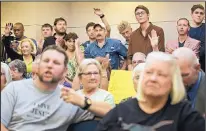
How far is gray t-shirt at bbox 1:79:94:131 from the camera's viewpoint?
1.61 meters

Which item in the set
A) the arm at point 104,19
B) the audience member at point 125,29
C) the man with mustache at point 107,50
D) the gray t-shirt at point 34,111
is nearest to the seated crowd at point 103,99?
the gray t-shirt at point 34,111

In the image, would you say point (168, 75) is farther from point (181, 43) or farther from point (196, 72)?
point (181, 43)

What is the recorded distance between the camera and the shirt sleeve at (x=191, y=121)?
1349 millimetres

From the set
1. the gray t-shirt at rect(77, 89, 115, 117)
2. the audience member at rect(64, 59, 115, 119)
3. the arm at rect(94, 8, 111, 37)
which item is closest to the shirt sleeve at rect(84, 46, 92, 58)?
the arm at rect(94, 8, 111, 37)

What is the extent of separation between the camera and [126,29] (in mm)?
3279

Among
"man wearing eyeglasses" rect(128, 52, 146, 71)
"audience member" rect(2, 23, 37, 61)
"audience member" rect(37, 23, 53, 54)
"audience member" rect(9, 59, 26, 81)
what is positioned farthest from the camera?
"audience member" rect(37, 23, 53, 54)

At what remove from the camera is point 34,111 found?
162 cm

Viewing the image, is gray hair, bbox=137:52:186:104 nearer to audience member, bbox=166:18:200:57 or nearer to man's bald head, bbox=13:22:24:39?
audience member, bbox=166:18:200:57

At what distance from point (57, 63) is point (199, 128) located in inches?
25.2

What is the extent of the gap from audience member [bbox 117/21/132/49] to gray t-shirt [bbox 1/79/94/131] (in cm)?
156

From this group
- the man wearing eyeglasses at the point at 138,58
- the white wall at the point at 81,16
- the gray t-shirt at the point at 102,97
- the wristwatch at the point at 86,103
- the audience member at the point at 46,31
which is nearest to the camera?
the wristwatch at the point at 86,103

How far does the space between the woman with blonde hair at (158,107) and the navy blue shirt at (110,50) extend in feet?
4.99

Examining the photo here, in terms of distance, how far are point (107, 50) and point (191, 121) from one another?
1.69 meters

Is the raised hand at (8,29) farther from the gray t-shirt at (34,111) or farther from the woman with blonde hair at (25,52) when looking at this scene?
the gray t-shirt at (34,111)
